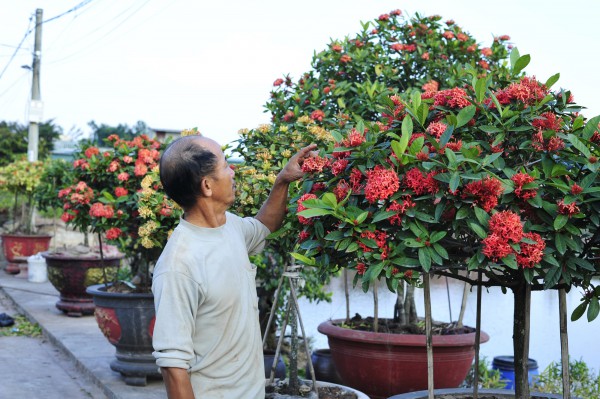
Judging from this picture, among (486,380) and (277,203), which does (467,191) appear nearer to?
(277,203)

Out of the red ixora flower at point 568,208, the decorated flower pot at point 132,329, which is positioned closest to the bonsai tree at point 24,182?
the decorated flower pot at point 132,329

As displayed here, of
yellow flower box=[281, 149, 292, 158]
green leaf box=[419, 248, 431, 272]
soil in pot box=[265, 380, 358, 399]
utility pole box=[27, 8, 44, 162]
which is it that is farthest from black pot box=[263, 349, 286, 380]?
utility pole box=[27, 8, 44, 162]

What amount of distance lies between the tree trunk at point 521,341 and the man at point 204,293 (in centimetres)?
135

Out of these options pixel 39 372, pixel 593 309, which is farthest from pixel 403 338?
pixel 39 372

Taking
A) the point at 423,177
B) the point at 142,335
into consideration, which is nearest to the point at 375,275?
the point at 423,177

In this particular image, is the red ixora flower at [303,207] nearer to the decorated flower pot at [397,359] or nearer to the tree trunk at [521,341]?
the tree trunk at [521,341]

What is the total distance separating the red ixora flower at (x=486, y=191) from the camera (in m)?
2.70

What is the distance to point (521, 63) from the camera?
10.5 ft

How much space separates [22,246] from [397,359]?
36.9 feet

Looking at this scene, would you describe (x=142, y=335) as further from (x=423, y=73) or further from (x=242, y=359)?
(x=242, y=359)

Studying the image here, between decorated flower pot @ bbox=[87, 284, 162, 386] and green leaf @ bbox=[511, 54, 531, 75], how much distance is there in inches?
150

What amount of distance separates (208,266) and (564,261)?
4.52 ft

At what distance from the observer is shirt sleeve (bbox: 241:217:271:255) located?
123 inches

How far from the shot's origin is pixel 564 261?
2908mm
